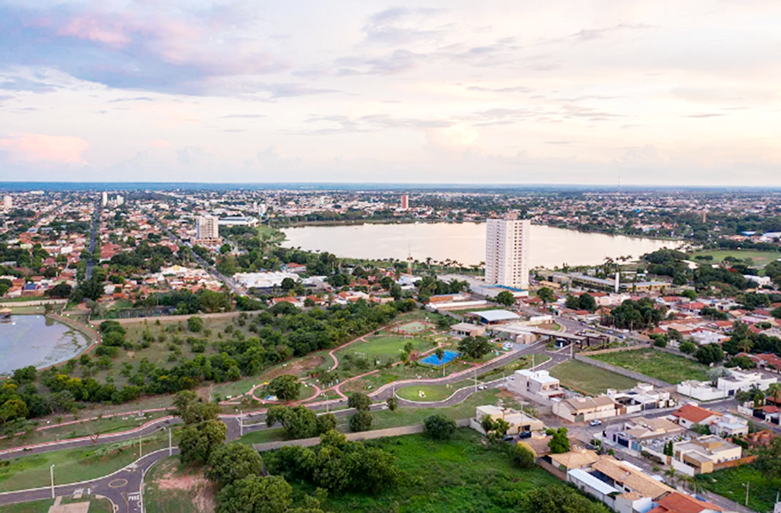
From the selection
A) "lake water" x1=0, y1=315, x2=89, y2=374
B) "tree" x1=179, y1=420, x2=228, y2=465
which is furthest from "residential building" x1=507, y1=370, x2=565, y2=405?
"lake water" x1=0, y1=315, x2=89, y2=374

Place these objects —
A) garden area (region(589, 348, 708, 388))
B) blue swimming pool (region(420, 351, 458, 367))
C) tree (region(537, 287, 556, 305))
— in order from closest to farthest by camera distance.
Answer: garden area (region(589, 348, 708, 388)) → blue swimming pool (region(420, 351, 458, 367)) → tree (region(537, 287, 556, 305))

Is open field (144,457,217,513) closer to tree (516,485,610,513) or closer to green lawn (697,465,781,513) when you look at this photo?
tree (516,485,610,513)

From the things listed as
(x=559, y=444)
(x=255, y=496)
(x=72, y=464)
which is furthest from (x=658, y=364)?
(x=72, y=464)

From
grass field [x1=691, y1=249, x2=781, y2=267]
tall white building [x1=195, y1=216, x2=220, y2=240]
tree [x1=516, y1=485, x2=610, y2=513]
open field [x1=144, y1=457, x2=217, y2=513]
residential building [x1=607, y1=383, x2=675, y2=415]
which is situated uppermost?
tall white building [x1=195, y1=216, x2=220, y2=240]

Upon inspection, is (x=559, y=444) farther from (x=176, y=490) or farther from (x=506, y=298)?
(x=506, y=298)

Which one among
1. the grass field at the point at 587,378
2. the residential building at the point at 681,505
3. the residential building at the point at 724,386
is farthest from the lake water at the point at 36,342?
the residential building at the point at 724,386

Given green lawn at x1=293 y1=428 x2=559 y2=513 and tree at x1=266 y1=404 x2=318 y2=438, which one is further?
tree at x1=266 y1=404 x2=318 y2=438

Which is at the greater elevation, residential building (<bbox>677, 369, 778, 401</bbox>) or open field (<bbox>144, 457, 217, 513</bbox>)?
residential building (<bbox>677, 369, 778, 401</bbox>)

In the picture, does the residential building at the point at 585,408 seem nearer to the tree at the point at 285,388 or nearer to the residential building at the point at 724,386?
the residential building at the point at 724,386
